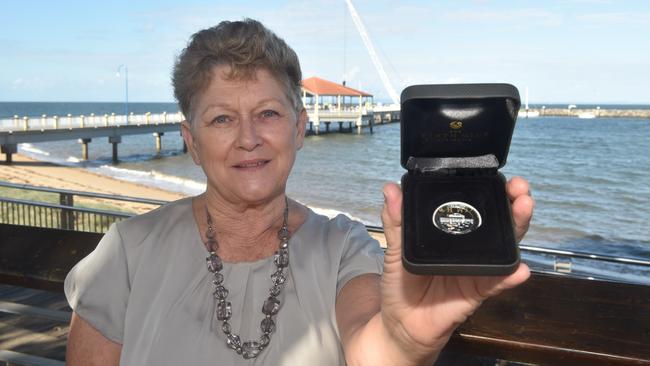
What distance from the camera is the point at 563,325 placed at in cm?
122

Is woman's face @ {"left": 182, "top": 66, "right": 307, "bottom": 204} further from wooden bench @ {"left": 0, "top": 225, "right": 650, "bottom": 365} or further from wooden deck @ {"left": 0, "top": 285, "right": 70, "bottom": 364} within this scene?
wooden deck @ {"left": 0, "top": 285, "right": 70, "bottom": 364}

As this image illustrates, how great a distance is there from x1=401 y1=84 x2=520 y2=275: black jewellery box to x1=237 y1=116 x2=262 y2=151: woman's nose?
2.05 feet

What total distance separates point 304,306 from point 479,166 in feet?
1.98

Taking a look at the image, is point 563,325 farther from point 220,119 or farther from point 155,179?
point 155,179

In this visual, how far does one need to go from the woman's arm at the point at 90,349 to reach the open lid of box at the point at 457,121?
37.9 inches

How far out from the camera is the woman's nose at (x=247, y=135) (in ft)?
5.41

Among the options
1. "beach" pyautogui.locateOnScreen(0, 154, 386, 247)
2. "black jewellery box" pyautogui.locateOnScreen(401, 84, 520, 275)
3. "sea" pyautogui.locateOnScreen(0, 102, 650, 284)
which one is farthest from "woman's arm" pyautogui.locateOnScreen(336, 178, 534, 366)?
"beach" pyautogui.locateOnScreen(0, 154, 386, 247)

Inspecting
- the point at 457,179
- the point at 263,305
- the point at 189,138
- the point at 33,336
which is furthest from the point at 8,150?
the point at 457,179

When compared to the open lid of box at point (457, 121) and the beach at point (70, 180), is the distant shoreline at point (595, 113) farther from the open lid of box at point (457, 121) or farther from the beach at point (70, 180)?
the open lid of box at point (457, 121)

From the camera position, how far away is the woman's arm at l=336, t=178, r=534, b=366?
93 centimetres

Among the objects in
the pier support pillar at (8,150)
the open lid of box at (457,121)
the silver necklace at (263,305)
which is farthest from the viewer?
the pier support pillar at (8,150)

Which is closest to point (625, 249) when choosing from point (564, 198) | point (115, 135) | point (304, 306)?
point (564, 198)

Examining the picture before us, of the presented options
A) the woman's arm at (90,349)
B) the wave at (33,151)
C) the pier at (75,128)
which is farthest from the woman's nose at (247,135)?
the wave at (33,151)

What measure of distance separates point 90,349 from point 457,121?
112cm
